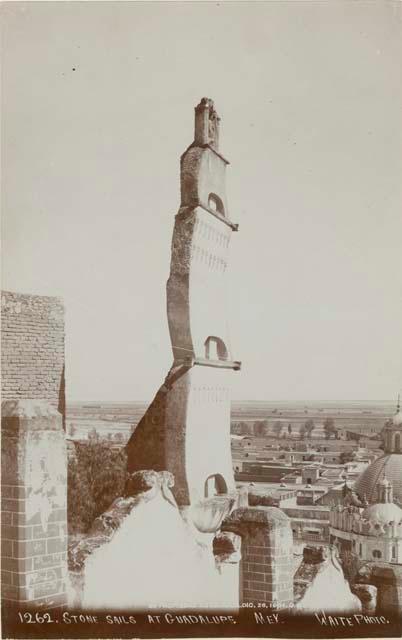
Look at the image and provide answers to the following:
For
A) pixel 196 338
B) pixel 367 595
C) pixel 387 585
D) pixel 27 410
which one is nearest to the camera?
pixel 27 410

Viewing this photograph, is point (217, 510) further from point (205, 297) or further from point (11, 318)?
point (11, 318)

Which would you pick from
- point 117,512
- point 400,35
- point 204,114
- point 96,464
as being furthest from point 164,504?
point 400,35

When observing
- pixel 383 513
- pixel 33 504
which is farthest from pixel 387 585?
pixel 383 513

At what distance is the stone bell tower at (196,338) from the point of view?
1093 centimetres

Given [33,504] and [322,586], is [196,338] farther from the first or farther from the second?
[33,504]

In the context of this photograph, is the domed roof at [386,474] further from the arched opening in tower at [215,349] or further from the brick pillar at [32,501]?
the brick pillar at [32,501]

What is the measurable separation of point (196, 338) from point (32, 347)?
88.1 inches

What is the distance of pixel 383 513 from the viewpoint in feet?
96.7

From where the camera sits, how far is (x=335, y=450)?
43.0 feet

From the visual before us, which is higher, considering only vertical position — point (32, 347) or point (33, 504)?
point (32, 347)

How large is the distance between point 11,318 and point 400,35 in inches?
240

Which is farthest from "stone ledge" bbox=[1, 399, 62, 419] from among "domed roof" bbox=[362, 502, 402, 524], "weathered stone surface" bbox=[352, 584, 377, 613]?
"domed roof" bbox=[362, 502, 402, 524]

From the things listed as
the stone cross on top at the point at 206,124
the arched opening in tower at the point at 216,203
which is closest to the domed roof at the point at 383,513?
the arched opening in tower at the point at 216,203

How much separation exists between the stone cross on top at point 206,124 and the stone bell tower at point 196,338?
14 mm
